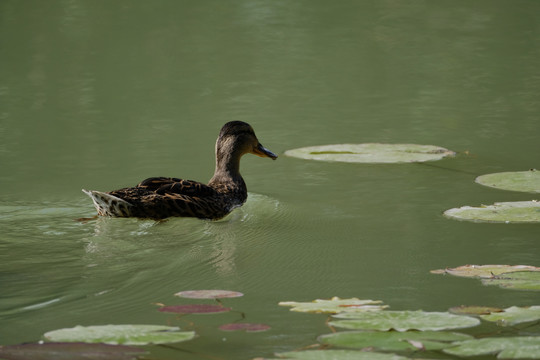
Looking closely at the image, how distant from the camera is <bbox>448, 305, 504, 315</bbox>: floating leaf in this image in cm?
434

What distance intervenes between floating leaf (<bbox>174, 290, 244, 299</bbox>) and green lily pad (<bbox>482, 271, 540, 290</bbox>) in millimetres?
1427

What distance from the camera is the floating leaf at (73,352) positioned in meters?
3.62

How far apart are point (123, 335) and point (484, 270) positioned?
2356 millimetres

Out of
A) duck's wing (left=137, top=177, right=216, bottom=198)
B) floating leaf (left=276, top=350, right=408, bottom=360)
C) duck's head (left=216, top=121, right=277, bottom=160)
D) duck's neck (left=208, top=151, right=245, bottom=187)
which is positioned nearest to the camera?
floating leaf (left=276, top=350, right=408, bottom=360)

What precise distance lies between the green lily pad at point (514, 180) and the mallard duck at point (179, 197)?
7.36 ft

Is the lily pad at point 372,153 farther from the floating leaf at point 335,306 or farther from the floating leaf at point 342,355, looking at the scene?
the floating leaf at point 342,355

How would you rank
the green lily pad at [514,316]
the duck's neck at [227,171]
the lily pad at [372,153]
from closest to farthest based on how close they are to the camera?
the green lily pad at [514,316]
the duck's neck at [227,171]
the lily pad at [372,153]

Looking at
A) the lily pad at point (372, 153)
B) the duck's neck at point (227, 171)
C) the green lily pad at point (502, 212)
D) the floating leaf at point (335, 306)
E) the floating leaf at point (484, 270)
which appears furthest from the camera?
the lily pad at point (372, 153)

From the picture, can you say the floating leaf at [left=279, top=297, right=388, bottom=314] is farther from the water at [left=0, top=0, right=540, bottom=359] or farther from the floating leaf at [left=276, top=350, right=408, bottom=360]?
the floating leaf at [left=276, top=350, right=408, bottom=360]

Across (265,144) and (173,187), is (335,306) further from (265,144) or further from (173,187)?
(265,144)

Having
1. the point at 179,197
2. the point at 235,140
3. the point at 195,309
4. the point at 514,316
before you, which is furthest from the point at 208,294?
the point at 235,140

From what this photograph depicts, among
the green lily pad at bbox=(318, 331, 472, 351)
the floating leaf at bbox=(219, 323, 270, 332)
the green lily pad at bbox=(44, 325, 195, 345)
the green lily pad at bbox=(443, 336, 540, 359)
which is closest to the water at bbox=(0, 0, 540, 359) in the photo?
the floating leaf at bbox=(219, 323, 270, 332)

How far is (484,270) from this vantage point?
205 inches

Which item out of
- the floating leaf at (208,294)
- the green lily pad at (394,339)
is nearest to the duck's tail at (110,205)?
the floating leaf at (208,294)
